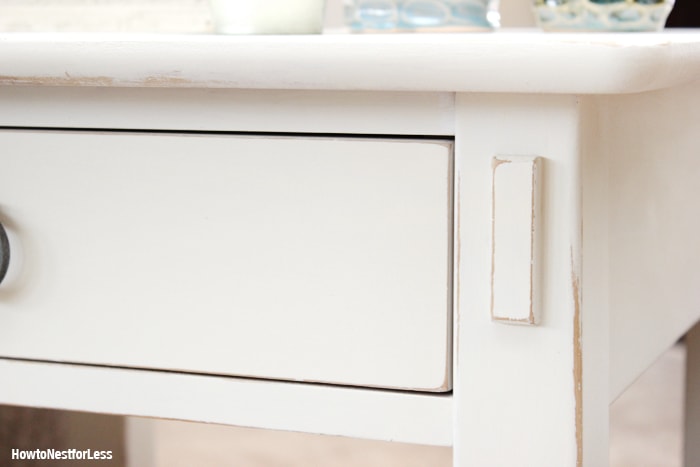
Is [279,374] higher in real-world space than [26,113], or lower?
lower

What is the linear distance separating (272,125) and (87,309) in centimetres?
12

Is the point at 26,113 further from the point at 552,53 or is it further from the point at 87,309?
the point at 552,53

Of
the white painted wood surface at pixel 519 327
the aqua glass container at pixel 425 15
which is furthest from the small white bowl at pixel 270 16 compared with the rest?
the white painted wood surface at pixel 519 327

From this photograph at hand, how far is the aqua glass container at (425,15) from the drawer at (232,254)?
5.5 inches

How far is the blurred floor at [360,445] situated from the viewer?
3.33 ft

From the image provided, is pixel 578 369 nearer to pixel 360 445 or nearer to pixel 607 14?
pixel 607 14

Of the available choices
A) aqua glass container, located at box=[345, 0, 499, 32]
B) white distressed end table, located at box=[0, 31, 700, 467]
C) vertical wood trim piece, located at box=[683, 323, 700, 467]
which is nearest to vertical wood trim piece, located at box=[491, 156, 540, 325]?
white distressed end table, located at box=[0, 31, 700, 467]

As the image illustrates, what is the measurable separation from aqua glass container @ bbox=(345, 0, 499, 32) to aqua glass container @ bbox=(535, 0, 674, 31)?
0.04m

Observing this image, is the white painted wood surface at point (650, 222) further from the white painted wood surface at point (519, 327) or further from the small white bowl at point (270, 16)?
the small white bowl at point (270, 16)

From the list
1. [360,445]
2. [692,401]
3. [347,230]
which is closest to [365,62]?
[347,230]

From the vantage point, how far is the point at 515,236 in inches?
12.3

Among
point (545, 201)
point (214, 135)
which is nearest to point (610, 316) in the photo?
point (545, 201)

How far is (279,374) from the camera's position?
36 centimetres

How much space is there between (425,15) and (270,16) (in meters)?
0.08
